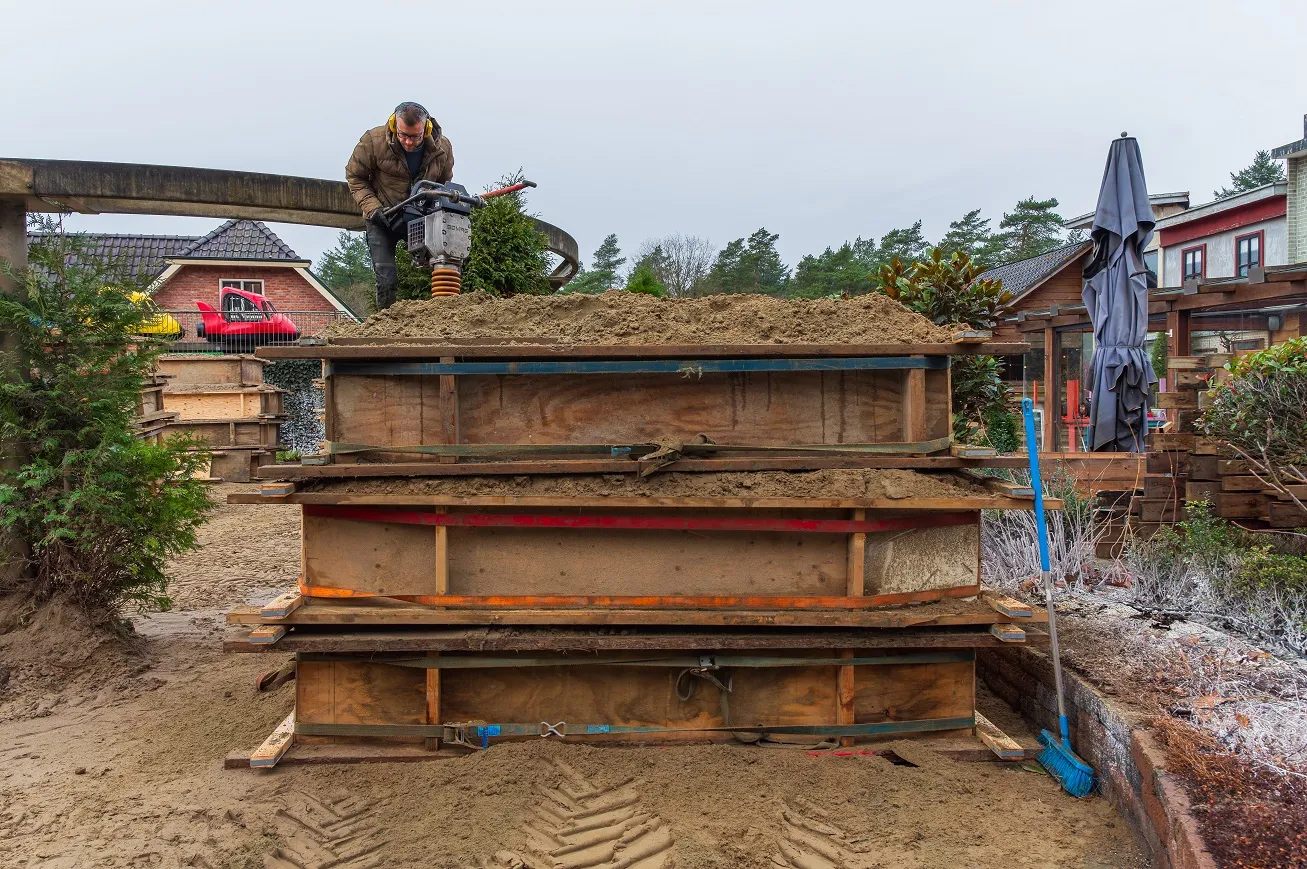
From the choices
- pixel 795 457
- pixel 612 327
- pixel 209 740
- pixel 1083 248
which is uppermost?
pixel 1083 248

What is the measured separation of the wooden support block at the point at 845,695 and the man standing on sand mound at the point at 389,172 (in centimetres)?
418

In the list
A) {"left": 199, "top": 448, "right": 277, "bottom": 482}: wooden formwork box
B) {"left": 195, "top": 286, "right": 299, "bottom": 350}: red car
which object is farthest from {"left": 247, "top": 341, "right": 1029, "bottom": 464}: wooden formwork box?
{"left": 195, "top": 286, "right": 299, "bottom": 350}: red car

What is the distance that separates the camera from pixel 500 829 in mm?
3053

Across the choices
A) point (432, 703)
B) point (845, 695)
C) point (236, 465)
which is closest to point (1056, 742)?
point (845, 695)

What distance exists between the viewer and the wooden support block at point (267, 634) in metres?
3.33

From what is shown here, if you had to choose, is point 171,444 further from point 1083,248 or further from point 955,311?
point 1083,248

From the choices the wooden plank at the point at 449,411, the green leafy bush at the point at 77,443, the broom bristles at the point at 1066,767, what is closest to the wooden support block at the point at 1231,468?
the broom bristles at the point at 1066,767

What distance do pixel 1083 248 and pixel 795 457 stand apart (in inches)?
809

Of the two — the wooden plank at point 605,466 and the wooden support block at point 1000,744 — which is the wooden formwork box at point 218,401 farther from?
the wooden support block at point 1000,744

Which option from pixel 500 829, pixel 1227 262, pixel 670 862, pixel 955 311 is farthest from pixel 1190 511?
pixel 1227 262

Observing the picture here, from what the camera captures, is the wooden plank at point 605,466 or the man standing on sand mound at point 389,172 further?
the man standing on sand mound at point 389,172

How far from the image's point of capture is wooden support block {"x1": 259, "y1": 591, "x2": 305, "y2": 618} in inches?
132

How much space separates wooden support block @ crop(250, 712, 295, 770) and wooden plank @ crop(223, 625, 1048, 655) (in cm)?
51

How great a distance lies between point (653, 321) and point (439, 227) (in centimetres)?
206
